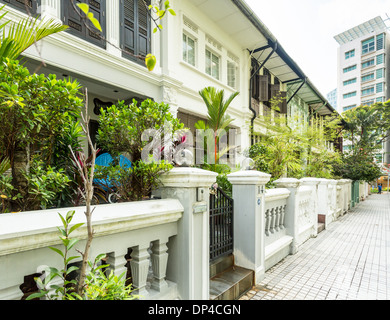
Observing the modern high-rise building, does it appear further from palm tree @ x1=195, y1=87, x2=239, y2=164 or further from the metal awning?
palm tree @ x1=195, y1=87, x2=239, y2=164

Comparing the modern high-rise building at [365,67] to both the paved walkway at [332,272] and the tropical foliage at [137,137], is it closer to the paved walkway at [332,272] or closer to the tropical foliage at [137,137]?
the paved walkway at [332,272]

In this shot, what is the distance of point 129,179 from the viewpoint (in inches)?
96.2

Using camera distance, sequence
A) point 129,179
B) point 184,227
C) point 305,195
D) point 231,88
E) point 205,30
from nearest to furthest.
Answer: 1. point 184,227
2. point 129,179
3. point 305,195
4. point 205,30
5. point 231,88

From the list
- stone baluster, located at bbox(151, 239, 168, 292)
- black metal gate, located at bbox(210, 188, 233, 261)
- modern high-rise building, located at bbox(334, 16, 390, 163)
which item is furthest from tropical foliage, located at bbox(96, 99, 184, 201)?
modern high-rise building, located at bbox(334, 16, 390, 163)

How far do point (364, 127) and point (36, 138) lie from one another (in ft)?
63.5

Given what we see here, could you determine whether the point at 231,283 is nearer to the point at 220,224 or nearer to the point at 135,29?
the point at 220,224

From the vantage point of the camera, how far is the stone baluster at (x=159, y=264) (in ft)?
6.26

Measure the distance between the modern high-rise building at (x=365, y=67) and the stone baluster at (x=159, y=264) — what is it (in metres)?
45.9

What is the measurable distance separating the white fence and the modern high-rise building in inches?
1738

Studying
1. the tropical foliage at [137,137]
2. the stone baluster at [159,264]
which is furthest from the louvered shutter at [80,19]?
the stone baluster at [159,264]

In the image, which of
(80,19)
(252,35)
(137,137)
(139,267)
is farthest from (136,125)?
(252,35)

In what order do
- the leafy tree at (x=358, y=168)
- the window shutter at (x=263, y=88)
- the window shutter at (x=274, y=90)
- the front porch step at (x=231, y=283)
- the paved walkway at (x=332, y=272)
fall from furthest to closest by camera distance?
the leafy tree at (x=358, y=168), the window shutter at (x=274, y=90), the window shutter at (x=263, y=88), the paved walkway at (x=332, y=272), the front porch step at (x=231, y=283)

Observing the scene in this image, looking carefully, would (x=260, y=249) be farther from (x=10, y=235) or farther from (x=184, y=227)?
(x=10, y=235)
